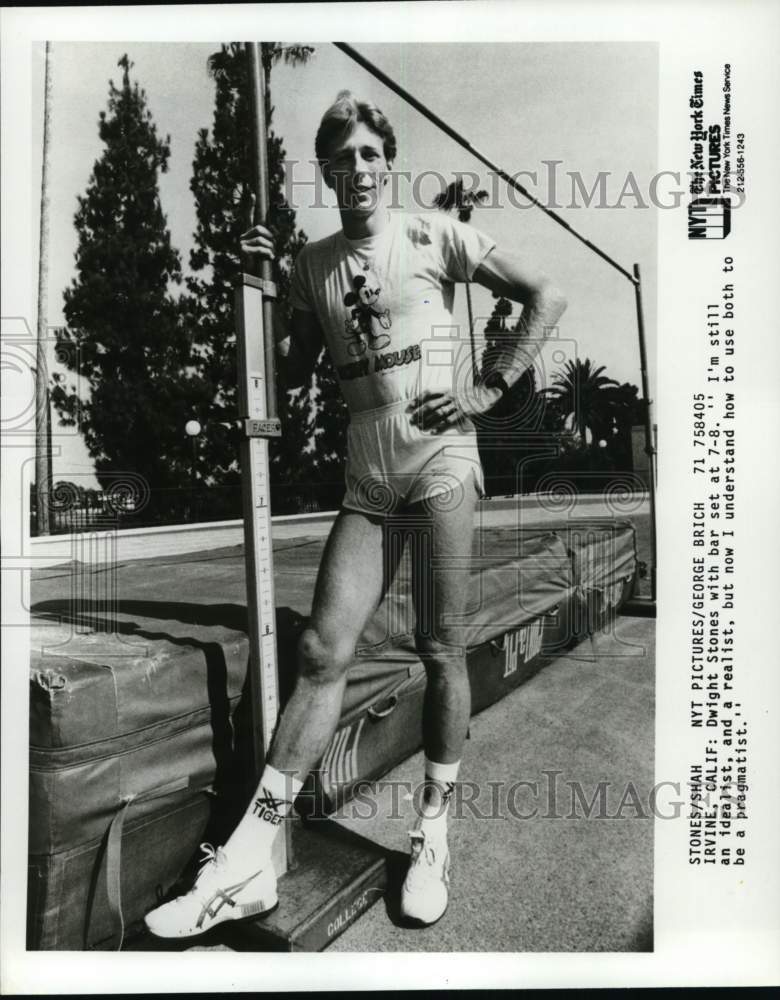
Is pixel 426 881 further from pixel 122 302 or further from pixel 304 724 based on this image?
pixel 122 302

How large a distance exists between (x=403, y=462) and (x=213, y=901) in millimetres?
1199

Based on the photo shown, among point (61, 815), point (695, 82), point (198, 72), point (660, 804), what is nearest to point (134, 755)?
point (61, 815)

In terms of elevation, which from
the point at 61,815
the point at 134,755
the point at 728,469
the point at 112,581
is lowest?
the point at 61,815

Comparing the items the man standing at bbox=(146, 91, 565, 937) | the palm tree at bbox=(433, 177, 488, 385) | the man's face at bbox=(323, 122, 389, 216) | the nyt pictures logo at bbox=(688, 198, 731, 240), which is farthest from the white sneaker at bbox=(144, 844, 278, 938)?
the nyt pictures logo at bbox=(688, 198, 731, 240)

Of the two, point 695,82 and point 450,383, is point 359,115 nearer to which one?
point 450,383

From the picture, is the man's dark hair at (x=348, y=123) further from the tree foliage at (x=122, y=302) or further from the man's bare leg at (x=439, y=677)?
the man's bare leg at (x=439, y=677)

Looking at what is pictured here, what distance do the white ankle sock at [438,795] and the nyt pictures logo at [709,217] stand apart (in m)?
1.62

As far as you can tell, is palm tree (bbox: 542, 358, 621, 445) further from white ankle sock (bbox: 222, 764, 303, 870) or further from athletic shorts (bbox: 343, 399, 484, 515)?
white ankle sock (bbox: 222, 764, 303, 870)

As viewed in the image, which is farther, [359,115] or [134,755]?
[359,115]

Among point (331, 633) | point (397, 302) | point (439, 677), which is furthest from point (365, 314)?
point (439, 677)

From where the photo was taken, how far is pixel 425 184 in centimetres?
210

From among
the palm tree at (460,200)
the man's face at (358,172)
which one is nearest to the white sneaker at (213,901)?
the palm tree at (460,200)

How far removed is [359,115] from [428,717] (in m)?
1.64

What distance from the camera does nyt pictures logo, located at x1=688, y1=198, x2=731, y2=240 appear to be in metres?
2.15
